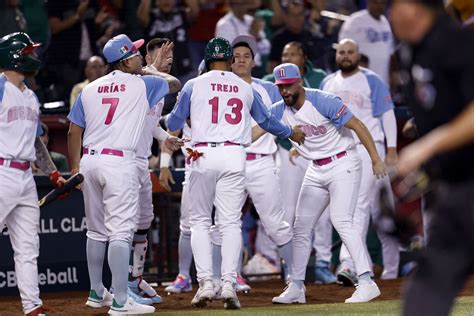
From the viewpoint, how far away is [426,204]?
5797 mm

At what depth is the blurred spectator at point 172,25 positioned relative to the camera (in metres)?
13.5

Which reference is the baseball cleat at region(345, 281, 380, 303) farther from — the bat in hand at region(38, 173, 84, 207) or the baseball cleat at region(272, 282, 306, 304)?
the bat in hand at region(38, 173, 84, 207)

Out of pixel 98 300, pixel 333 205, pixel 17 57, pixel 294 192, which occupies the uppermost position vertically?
pixel 17 57

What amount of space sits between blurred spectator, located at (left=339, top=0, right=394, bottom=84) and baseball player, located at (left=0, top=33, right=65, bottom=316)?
636 cm

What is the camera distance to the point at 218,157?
8719 mm

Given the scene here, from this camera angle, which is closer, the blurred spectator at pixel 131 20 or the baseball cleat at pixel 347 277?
the baseball cleat at pixel 347 277

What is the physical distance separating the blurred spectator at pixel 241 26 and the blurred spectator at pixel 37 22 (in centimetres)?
208

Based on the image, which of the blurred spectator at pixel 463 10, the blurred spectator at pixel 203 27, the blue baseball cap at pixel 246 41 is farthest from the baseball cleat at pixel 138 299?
the blurred spectator at pixel 203 27

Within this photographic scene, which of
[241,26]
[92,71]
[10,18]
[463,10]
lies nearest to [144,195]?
[463,10]

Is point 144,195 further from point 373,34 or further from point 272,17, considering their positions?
point 272,17

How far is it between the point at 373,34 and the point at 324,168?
4.50 m

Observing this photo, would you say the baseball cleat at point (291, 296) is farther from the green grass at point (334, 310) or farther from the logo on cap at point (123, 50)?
the logo on cap at point (123, 50)

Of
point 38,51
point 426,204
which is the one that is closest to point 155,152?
point 38,51

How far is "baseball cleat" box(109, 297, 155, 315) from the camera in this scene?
8344 millimetres
